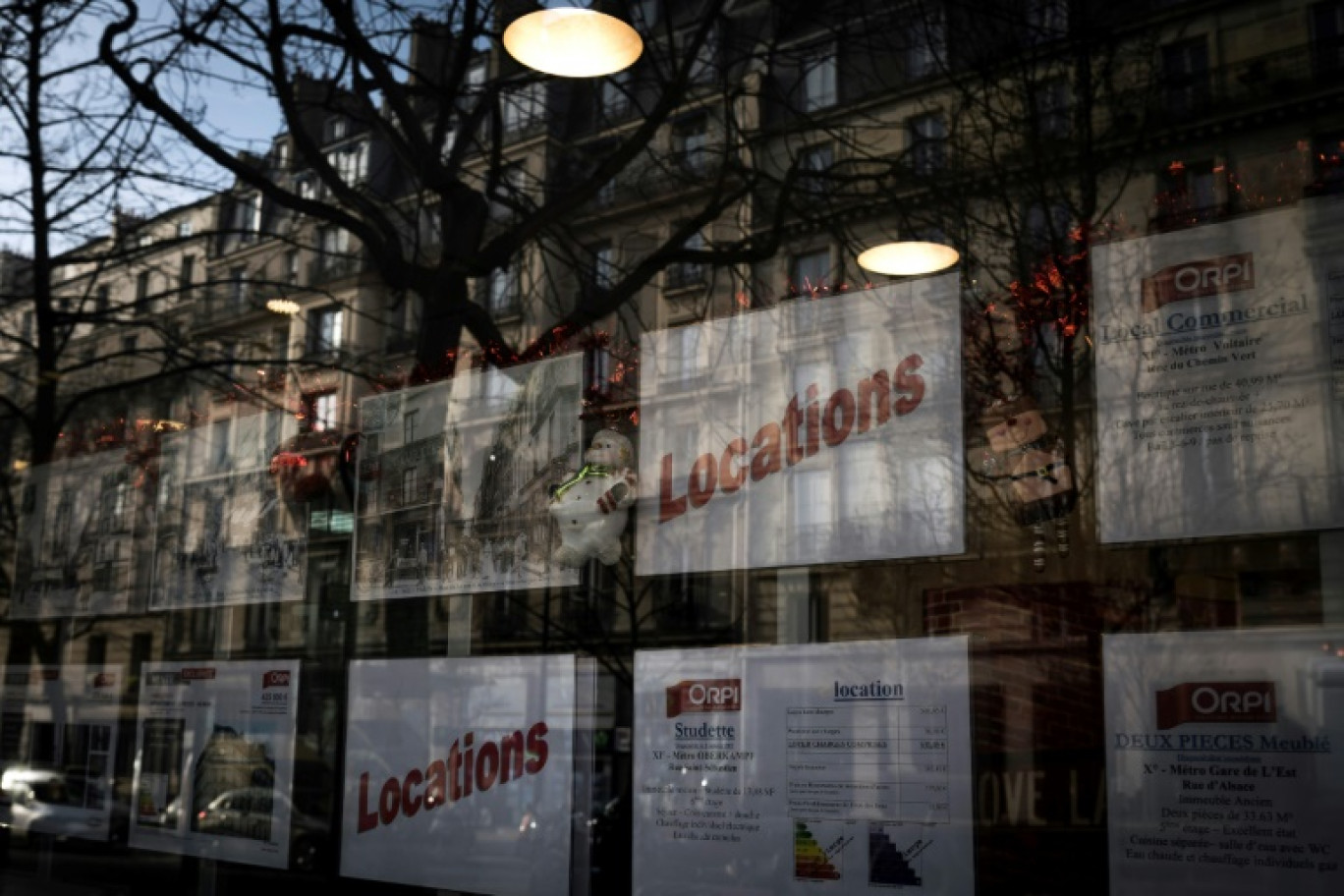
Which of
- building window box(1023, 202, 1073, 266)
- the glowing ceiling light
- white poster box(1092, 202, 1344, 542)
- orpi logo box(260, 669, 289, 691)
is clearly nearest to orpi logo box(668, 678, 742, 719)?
white poster box(1092, 202, 1344, 542)

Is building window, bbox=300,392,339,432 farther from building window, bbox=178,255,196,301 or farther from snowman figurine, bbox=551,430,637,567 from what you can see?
building window, bbox=178,255,196,301

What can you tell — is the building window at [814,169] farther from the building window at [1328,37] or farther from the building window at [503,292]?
the building window at [1328,37]

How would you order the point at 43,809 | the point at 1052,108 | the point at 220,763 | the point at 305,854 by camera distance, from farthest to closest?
1. the point at 43,809
2. the point at 220,763
3. the point at 305,854
4. the point at 1052,108

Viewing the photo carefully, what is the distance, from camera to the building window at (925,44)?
142 inches

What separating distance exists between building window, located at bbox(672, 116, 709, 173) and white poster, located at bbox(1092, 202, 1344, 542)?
136cm

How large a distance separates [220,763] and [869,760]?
7.24 ft

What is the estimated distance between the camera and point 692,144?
13.2ft

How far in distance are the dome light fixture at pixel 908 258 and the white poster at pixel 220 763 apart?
2.05 m

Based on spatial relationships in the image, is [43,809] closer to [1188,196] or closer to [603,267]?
[603,267]

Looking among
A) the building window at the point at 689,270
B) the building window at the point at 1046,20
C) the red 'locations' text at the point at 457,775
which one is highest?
the building window at the point at 1046,20

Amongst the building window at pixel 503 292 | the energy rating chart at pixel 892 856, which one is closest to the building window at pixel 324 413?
the building window at pixel 503 292

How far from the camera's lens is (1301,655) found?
2605 mm

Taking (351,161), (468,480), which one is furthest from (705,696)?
(351,161)

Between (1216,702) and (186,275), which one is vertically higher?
(186,275)
